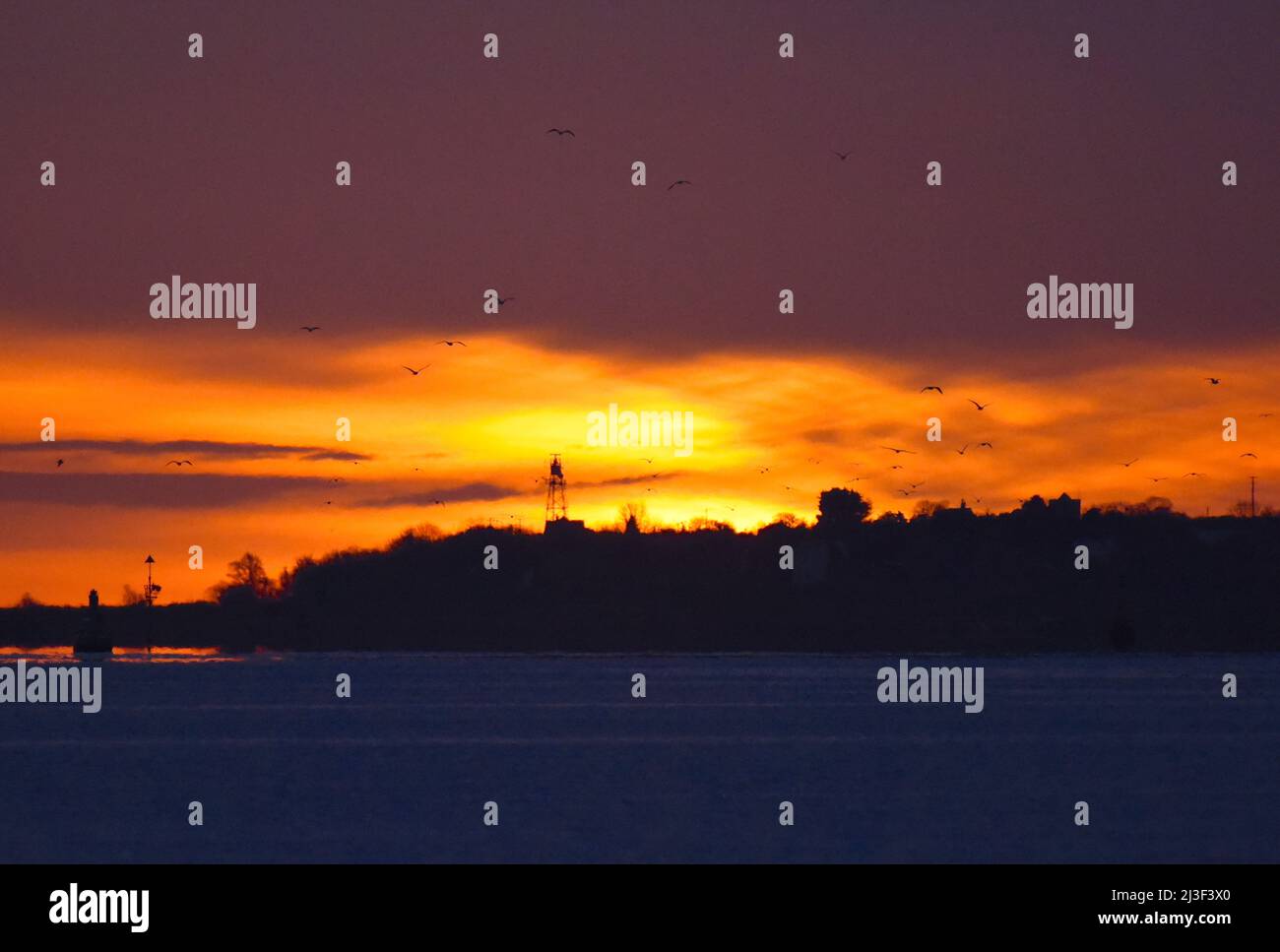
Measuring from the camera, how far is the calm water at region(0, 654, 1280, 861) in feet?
115

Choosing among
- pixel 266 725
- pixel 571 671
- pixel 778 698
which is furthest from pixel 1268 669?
pixel 266 725

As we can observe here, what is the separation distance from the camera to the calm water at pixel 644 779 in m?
35.1

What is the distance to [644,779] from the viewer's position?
157 feet

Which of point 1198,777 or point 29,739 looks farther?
point 29,739
